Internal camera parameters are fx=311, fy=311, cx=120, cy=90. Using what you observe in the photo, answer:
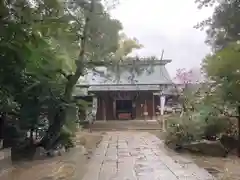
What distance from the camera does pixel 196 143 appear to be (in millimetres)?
8883

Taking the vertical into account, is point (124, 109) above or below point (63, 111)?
above

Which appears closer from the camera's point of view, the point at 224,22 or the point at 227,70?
the point at 227,70

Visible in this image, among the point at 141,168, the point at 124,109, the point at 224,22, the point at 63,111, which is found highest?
the point at 224,22

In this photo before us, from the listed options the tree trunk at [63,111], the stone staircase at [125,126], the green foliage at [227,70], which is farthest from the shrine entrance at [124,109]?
the green foliage at [227,70]

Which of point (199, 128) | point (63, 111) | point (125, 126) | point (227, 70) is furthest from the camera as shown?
point (125, 126)

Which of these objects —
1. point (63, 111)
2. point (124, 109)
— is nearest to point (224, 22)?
point (63, 111)

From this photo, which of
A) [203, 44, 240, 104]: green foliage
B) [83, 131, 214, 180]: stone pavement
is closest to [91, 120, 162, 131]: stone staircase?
[83, 131, 214, 180]: stone pavement

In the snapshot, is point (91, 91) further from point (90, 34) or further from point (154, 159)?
point (154, 159)

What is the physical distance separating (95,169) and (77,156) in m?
2.34

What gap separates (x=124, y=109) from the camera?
2550 centimetres

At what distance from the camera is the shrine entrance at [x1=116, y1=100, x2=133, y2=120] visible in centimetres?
2455

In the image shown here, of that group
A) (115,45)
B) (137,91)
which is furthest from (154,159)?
(137,91)

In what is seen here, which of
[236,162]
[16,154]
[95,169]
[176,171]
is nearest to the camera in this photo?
[176,171]

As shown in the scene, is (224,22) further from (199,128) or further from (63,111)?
(63,111)
